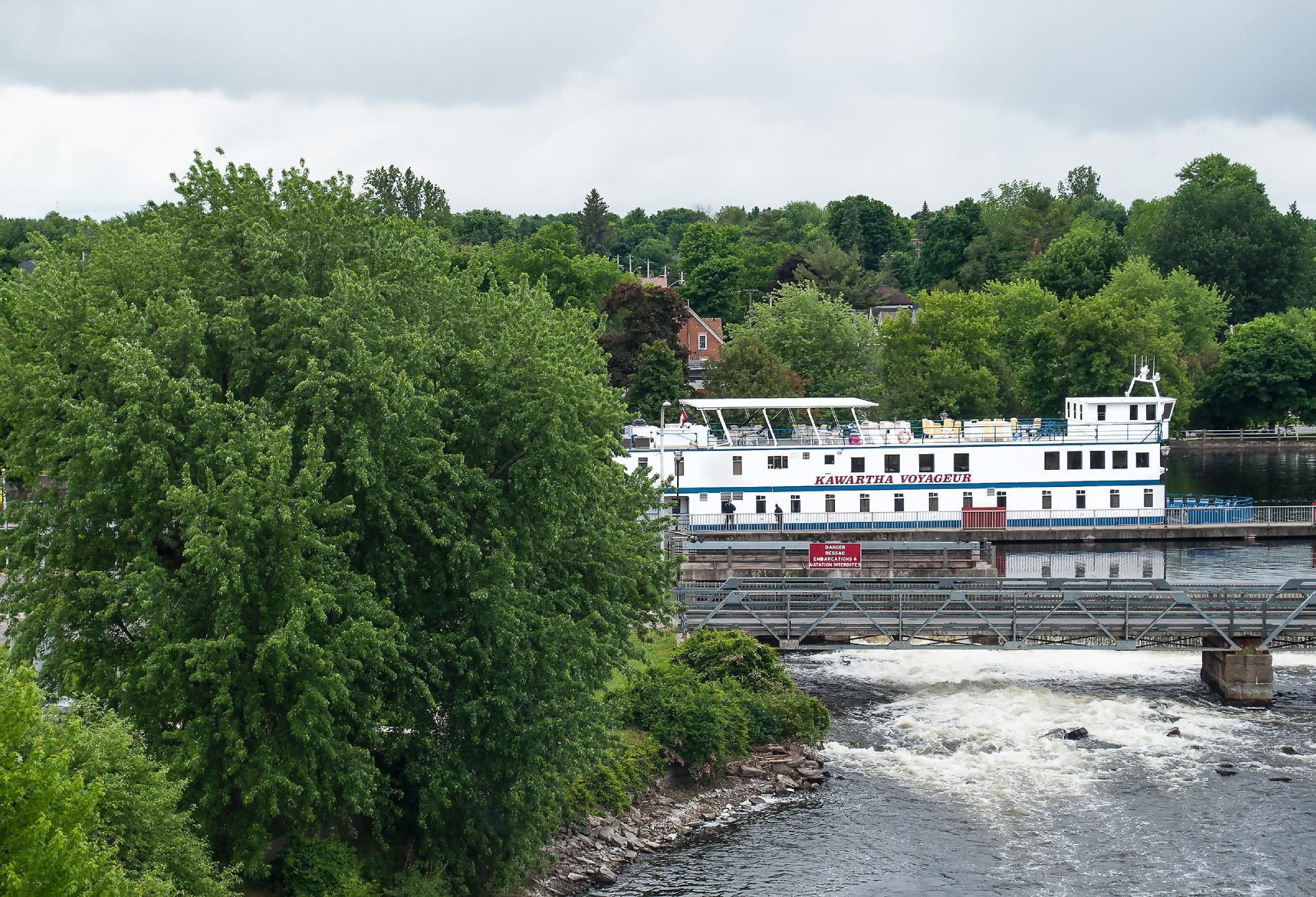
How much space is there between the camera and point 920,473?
64.8 meters

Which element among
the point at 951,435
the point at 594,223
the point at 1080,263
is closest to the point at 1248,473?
the point at 951,435

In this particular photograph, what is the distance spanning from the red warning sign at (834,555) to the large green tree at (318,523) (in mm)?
21489

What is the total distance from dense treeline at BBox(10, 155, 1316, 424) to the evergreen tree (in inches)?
9.5

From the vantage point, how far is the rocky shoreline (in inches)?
1144

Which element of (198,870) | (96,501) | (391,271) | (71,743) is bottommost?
Answer: (198,870)

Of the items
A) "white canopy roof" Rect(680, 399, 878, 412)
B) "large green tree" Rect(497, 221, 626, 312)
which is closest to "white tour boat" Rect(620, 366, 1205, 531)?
"white canopy roof" Rect(680, 399, 878, 412)

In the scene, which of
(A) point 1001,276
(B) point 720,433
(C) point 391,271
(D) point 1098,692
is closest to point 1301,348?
(A) point 1001,276

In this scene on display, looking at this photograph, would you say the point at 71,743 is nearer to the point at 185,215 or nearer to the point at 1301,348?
the point at 185,215

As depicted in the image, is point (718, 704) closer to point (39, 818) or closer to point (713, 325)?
point (39, 818)

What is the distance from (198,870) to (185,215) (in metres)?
13.7

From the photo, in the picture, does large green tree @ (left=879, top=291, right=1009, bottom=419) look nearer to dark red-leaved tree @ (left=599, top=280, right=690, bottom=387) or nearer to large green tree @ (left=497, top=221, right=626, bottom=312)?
dark red-leaved tree @ (left=599, top=280, right=690, bottom=387)

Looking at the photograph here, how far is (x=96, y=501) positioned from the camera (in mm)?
24109

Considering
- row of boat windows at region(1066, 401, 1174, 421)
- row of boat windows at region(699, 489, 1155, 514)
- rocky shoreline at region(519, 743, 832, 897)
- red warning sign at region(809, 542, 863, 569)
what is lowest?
rocky shoreline at region(519, 743, 832, 897)

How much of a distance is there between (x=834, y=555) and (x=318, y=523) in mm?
29247
